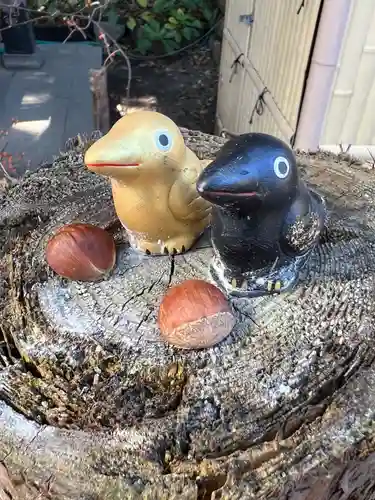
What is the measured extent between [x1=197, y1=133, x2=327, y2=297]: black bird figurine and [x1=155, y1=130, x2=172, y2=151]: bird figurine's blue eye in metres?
0.08

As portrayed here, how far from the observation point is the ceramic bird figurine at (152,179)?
78cm

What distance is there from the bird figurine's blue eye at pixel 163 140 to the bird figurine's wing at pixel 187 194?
0.05 metres

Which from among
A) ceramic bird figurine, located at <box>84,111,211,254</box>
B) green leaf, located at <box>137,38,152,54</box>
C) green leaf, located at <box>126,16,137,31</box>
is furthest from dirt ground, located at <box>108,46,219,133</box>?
ceramic bird figurine, located at <box>84,111,211,254</box>

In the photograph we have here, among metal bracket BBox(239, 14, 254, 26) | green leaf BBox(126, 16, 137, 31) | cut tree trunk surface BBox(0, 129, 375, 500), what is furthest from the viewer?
green leaf BBox(126, 16, 137, 31)

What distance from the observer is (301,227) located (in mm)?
822

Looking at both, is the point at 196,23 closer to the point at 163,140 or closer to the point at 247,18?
the point at 247,18

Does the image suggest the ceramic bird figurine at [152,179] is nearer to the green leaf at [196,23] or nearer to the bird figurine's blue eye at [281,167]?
the bird figurine's blue eye at [281,167]

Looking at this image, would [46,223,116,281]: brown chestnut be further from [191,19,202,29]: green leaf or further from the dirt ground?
[191,19,202,29]: green leaf

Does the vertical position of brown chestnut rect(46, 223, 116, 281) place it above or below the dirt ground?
above

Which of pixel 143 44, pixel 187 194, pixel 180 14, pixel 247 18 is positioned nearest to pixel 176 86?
pixel 143 44

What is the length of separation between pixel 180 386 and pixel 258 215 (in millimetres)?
261

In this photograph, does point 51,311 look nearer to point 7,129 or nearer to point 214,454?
point 214,454

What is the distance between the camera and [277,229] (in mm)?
815

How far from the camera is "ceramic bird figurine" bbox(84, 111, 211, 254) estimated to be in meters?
0.78
